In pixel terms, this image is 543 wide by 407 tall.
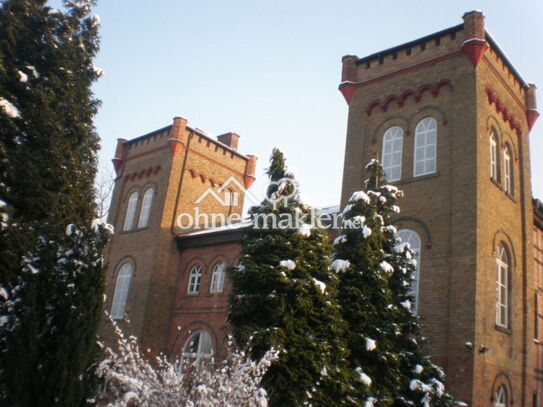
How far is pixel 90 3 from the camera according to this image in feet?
34.8

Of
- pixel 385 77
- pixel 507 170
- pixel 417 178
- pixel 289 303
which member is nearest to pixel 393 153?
pixel 417 178

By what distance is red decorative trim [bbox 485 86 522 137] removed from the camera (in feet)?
53.9

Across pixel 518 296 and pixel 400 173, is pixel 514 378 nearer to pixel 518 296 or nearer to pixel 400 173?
pixel 518 296

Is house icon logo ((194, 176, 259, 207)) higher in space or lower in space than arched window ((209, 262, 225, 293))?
higher

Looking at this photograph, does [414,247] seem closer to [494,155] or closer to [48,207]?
[494,155]

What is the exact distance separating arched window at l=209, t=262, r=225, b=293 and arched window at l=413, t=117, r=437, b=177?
9.31 meters

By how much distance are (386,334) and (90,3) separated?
932 centimetres

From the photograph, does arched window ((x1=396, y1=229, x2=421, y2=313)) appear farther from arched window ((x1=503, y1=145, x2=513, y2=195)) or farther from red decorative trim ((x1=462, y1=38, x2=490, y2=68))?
red decorative trim ((x1=462, y1=38, x2=490, y2=68))

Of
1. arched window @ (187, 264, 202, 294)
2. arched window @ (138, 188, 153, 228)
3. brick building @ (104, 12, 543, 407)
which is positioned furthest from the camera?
arched window @ (138, 188, 153, 228)

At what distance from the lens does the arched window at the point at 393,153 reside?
16.9m

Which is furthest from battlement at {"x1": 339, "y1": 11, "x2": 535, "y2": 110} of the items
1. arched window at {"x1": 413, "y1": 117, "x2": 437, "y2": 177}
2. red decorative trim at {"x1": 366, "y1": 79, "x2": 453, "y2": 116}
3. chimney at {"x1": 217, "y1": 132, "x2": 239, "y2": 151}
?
chimney at {"x1": 217, "y1": 132, "x2": 239, "y2": 151}

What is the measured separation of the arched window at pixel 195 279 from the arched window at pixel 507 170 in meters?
12.6

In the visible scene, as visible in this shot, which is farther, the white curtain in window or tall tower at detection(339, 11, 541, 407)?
the white curtain in window

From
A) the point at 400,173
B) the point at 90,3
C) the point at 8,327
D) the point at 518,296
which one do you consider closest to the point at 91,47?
the point at 90,3
